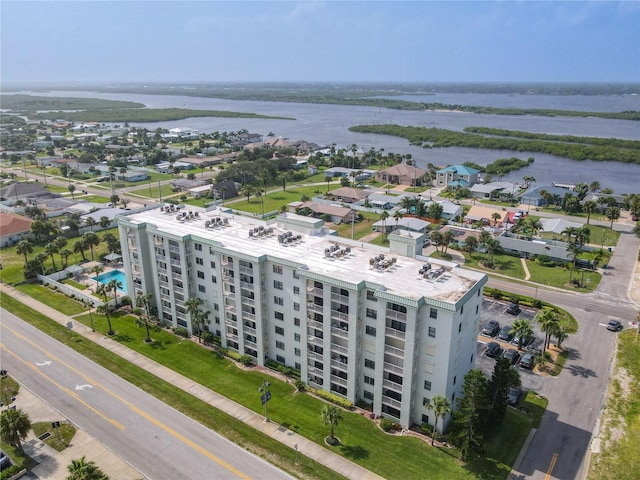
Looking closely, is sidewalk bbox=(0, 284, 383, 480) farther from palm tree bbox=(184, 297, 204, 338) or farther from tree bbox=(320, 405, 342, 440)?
palm tree bbox=(184, 297, 204, 338)

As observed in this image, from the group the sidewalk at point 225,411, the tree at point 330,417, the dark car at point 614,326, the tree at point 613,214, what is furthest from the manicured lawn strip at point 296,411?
the tree at point 613,214

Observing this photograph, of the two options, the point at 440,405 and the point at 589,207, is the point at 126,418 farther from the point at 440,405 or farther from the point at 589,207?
the point at 589,207

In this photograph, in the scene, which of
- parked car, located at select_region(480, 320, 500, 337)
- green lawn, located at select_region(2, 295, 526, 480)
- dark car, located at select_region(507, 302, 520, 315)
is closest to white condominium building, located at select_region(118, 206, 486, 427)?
green lawn, located at select_region(2, 295, 526, 480)

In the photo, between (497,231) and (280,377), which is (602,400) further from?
(497,231)

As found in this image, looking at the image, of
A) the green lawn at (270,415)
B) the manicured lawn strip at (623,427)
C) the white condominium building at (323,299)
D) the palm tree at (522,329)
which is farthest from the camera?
the palm tree at (522,329)

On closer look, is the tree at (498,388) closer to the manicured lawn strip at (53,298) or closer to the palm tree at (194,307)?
the palm tree at (194,307)
